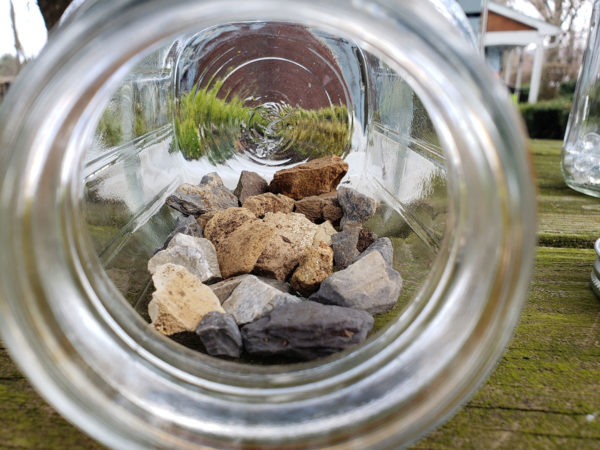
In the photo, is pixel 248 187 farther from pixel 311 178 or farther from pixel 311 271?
pixel 311 271

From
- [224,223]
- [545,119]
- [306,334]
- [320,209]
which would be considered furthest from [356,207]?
[545,119]

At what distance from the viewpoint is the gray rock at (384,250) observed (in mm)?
579

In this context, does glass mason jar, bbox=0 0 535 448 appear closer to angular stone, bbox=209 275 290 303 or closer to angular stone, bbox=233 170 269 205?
angular stone, bbox=209 275 290 303

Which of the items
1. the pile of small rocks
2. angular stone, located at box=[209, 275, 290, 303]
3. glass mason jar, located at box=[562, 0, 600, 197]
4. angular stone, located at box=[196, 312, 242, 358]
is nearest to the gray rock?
the pile of small rocks

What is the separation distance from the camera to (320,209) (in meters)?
0.75

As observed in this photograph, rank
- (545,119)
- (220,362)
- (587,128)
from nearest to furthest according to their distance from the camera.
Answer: (220,362) < (587,128) < (545,119)

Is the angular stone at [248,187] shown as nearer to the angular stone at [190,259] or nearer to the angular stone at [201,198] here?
the angular stone at [201,198]

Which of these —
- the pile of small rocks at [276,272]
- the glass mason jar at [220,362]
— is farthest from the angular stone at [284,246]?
the glass mason jar at [220,362]

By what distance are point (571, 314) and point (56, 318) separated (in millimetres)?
473

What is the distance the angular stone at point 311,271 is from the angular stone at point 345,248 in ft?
0.15

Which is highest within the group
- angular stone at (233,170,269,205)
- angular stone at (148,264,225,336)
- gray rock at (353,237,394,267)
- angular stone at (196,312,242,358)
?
angular stone at (233,170,269,205)

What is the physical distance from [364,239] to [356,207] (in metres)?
0.08

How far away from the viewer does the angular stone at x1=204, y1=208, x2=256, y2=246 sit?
62 centimetres

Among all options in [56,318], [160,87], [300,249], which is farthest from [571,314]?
[160,87]
